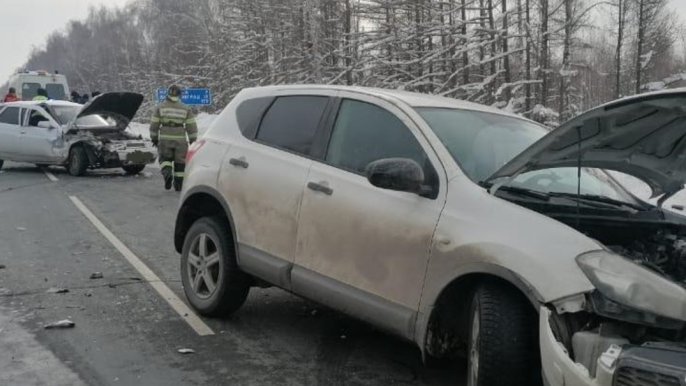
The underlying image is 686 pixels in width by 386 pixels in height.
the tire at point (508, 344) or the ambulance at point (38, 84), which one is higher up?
the ambulance at point (38, 84)

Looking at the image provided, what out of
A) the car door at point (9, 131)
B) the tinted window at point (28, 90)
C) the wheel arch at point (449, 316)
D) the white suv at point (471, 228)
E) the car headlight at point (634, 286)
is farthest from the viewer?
the tinted window at point (28, 90)

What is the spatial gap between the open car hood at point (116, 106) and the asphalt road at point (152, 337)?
724 centimetres

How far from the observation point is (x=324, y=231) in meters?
4.09

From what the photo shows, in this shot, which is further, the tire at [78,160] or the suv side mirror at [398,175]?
the tire at [78,160]

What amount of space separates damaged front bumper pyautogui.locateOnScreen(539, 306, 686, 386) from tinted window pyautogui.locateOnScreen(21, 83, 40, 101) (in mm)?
28929

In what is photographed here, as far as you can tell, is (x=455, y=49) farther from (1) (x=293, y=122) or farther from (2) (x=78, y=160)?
(1) (x=293, y=122)

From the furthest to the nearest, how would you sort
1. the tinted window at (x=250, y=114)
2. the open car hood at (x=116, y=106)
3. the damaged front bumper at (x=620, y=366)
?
the open car hood at (x=116, y=106)
the tinted window at (x=250, y=114)
the damaged front bumper at (x=620, y=366)

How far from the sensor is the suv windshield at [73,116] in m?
15.6

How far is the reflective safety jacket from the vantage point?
12.1m

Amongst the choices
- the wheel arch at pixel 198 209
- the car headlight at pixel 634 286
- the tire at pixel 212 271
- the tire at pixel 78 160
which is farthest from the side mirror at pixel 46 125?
the car headlight at pixel 634 286

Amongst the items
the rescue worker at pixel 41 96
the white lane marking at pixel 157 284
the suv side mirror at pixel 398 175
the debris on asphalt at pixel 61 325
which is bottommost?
the white lane marking at pixel 157 284

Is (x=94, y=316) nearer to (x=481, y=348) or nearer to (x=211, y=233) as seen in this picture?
(x=211, y=233)

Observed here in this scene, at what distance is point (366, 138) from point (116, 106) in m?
12.3

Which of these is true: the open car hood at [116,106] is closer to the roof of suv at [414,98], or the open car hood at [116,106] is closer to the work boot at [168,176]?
the work boot at [168,176]
